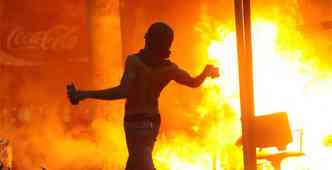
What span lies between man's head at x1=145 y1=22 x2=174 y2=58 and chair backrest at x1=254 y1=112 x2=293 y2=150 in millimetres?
1244

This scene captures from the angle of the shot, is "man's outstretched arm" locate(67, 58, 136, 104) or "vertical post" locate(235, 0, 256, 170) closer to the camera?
"vertical post" locate(235, 0, 256, 170)

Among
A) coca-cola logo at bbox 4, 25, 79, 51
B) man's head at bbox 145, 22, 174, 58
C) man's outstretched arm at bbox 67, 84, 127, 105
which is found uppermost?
coca-cola logo at bbox 4, 25, 79, 51

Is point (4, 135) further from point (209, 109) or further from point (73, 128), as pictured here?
point (209, 109)

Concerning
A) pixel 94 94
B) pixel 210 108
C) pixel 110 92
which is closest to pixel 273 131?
pixel 110 92

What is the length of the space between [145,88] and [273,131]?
1518 millimetres

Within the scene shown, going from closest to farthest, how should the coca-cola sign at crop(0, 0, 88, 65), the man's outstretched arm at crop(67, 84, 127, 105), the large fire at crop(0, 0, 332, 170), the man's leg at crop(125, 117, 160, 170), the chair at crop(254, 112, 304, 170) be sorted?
the man's outstretched arm at crop(67, 84, 127, 105) < the man's leg at crop(125, 117, 160, 170) < the chair at crop(254, 112, 304, 170) < the large fire at crop(0, 0, 332, 170) < the coca-cola sign at crop(0, 0, 88, 65)

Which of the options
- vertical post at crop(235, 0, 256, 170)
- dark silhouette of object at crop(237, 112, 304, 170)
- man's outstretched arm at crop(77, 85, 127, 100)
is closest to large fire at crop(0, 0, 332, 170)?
dark silhouette of object at crop(237, 112, 304, 170)

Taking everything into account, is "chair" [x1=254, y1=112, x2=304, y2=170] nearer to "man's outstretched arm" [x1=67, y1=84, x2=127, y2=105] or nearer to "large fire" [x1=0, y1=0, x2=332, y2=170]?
"man's outstretched arm" [x1=67, y1=84, x2=127, y2=105]

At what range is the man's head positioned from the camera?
4754 mm

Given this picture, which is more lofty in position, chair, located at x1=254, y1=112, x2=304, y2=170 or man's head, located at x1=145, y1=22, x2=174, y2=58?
man's head, located at x1=145, y1=22, x2=174, y2=58

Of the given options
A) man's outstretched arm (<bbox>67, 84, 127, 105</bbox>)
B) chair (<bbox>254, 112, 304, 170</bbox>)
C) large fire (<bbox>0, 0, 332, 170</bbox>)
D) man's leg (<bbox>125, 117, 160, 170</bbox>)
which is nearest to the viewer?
man's outstretched arm (<bbox>67, 84, 127, 105</bbox>)

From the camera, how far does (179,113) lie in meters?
15.6

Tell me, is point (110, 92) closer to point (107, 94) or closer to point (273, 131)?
point (107, 94)

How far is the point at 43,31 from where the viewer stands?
14.9 meters
